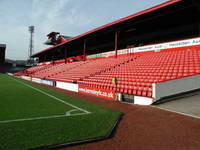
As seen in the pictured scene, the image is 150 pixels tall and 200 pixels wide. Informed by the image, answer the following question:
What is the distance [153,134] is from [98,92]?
618 cm

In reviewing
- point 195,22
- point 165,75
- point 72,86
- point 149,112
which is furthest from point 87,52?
point 149,112

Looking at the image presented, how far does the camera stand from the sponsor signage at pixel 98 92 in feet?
28.3

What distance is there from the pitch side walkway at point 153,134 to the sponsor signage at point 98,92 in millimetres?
3509

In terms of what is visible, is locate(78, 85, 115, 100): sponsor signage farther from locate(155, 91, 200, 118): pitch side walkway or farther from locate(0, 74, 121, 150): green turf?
locate(0, 74, 121, 150): green turf

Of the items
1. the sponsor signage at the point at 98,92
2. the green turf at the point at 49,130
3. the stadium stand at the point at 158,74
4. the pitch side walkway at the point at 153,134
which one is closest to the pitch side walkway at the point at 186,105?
the pitch side walkway at the point at 153,134

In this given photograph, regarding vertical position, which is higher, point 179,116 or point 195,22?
point 195,22

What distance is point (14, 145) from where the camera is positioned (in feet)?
9.28

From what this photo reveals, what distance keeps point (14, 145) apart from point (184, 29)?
14945 mm

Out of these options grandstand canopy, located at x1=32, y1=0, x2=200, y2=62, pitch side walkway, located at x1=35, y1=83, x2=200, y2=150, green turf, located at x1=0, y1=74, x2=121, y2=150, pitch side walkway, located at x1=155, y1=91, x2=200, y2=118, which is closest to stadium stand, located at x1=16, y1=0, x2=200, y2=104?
grandstand canopy, located at x1=32, y1=0, x2=200, y2=62

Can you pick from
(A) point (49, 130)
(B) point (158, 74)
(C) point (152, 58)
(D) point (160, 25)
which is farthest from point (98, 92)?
(D) point (160, 25)

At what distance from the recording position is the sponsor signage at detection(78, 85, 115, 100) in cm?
863

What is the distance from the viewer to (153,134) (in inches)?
143

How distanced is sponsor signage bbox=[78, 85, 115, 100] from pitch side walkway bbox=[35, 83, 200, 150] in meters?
3.51

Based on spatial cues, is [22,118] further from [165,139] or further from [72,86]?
[72,86]
